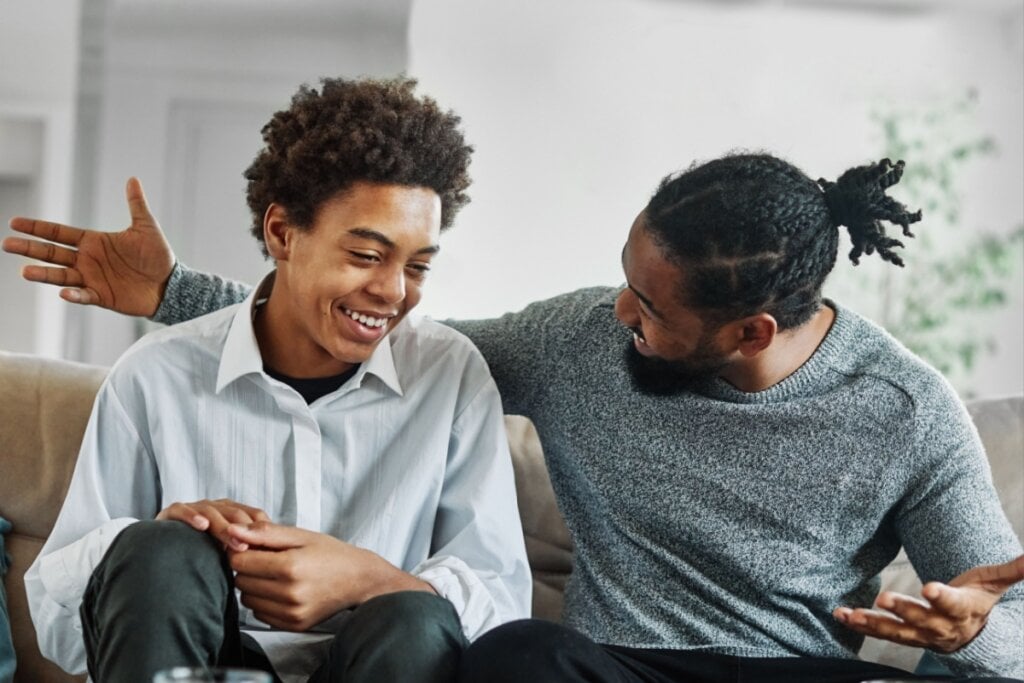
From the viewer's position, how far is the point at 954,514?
1580 millimetres

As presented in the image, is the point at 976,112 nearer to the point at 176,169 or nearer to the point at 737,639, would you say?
the point at 176,169

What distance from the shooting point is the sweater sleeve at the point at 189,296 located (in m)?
1.81

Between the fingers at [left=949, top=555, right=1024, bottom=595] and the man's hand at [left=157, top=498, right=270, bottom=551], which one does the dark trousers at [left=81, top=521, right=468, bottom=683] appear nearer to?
the man's hand at [left=157, top=498, right=270, bottom=551]

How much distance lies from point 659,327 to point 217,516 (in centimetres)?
59

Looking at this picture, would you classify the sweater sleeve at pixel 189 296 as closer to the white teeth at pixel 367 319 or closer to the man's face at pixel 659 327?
the white teeth at pixel 367 319

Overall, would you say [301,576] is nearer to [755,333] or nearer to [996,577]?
[755,333]

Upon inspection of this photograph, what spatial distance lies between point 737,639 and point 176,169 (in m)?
2.66

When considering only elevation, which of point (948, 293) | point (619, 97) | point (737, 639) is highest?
point (619, 97)

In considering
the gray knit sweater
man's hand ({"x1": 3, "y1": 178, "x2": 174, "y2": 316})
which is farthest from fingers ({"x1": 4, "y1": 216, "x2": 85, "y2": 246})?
the gray knit sweater

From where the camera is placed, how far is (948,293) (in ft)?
13.3

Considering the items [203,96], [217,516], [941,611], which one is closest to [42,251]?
[217,516]

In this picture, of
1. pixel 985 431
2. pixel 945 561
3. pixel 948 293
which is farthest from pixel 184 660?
pixel 948 293

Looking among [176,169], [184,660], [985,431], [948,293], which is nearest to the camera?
[184,660]

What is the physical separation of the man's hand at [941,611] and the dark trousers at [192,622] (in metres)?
0.44
